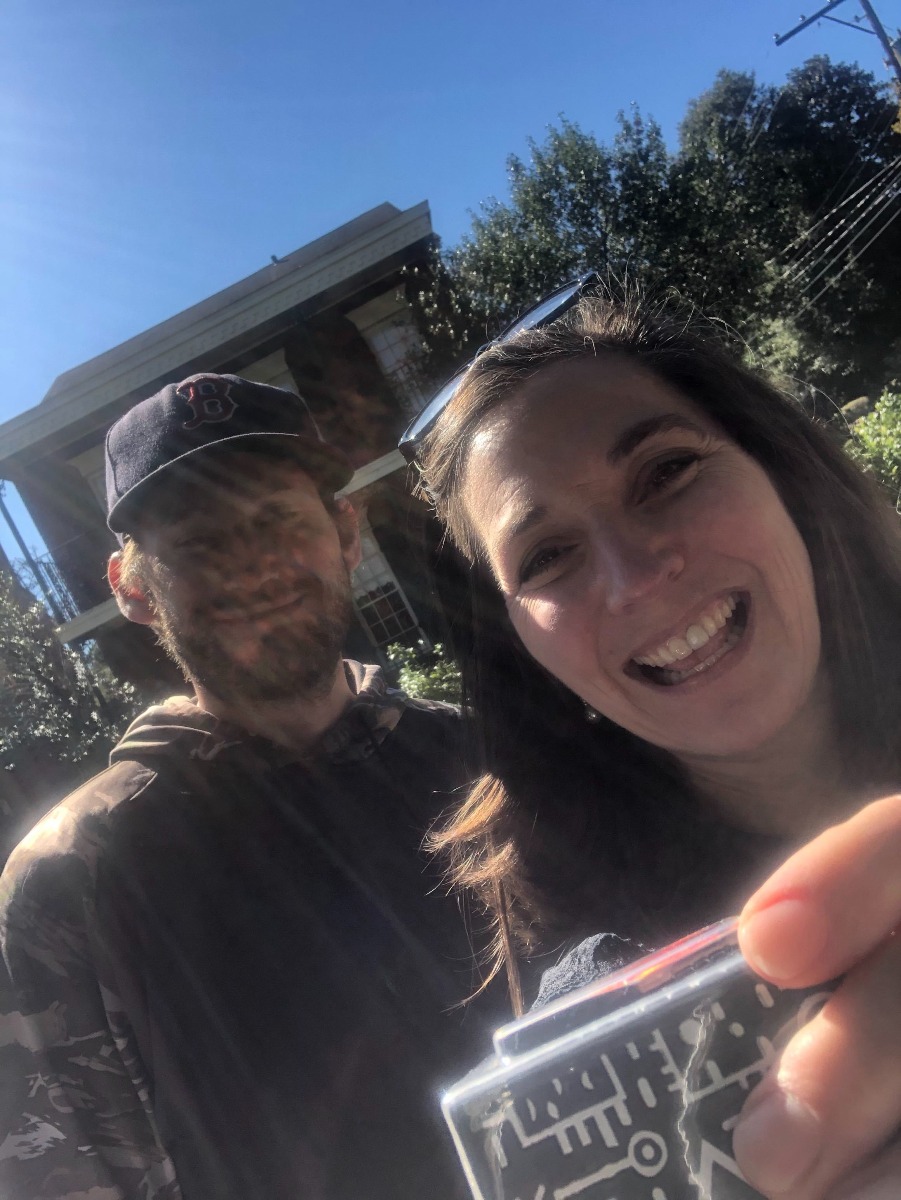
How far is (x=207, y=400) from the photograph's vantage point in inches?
84.8

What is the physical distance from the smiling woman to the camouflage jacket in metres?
0.28

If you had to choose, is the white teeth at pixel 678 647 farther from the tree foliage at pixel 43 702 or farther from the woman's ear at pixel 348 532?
the tree foliage at pixel 43 702

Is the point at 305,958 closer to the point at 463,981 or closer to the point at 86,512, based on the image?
the point at 463,981

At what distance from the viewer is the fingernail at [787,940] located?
553 millimetres

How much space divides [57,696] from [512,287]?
10.6 meters

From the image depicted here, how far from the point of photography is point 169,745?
1.87 meters

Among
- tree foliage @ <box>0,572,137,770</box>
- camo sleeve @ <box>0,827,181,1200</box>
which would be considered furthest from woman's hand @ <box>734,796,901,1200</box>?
tree foliage @ <box>0,572,137,770</box>

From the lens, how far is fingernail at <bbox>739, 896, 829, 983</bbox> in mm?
553

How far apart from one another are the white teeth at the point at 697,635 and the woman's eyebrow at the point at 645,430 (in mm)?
298

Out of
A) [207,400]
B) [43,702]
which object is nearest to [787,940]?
[207,400]

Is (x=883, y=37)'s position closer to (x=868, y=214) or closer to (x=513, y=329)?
(x=868, y=214)

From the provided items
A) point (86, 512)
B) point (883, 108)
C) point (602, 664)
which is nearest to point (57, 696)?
point (86, 512)

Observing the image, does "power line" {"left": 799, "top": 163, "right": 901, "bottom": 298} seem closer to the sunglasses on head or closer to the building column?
the building column

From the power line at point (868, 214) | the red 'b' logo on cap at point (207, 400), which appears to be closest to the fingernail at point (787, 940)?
the red 'b' logo on cap at point (207, 400)
